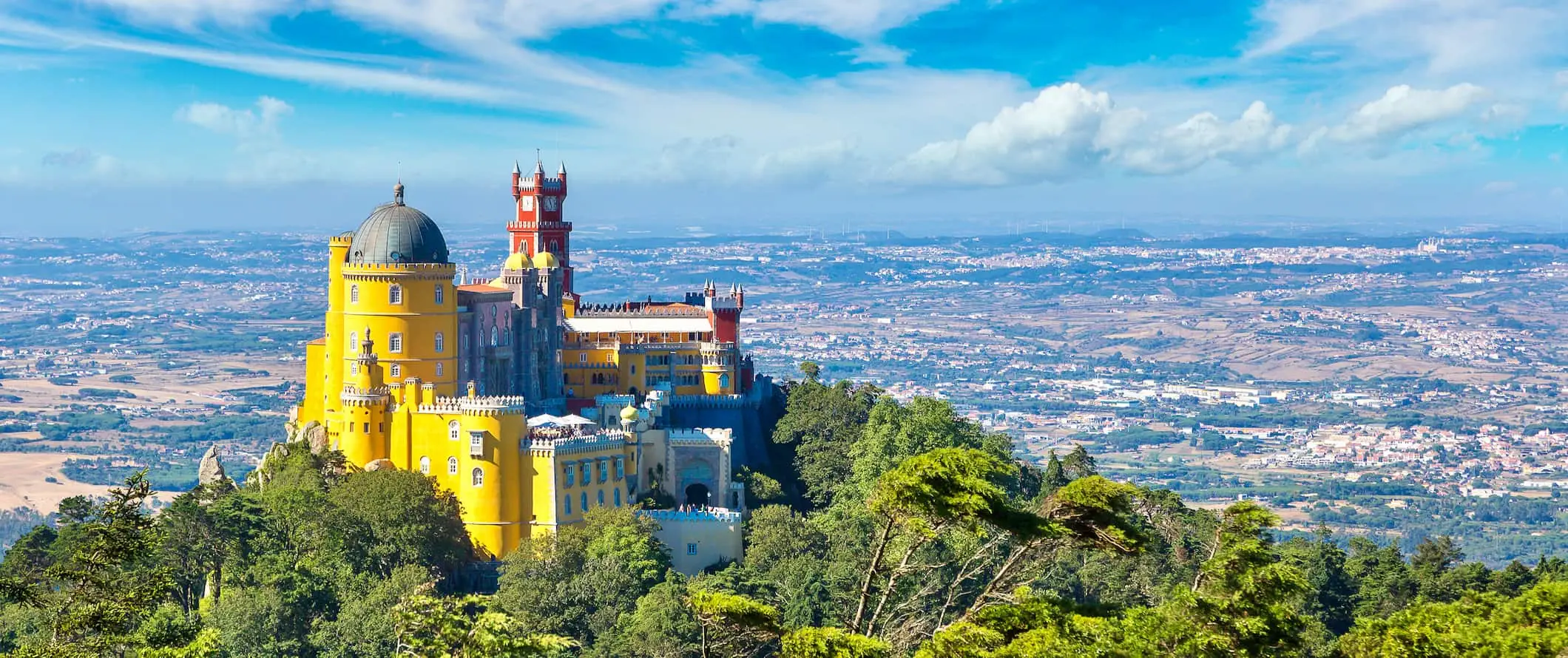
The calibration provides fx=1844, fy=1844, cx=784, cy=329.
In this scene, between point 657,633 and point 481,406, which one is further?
point 481,406

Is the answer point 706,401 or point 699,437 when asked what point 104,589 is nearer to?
point 699,437

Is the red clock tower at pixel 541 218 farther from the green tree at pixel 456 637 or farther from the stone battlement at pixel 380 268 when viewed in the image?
the green tree at pixel 456 637

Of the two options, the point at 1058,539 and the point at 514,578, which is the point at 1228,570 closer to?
the point at 1058,539

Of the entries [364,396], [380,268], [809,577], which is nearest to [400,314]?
[380,268]

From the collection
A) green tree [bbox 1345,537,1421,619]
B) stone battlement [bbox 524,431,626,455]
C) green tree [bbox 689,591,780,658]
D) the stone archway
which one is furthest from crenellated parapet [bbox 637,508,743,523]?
green tree [bbox 689,591,780,658]

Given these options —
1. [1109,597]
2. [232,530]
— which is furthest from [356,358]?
[1109,597]

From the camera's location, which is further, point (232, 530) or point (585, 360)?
point (585, 360)
